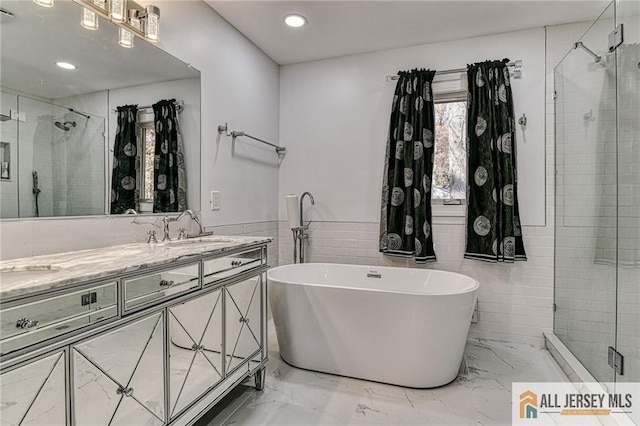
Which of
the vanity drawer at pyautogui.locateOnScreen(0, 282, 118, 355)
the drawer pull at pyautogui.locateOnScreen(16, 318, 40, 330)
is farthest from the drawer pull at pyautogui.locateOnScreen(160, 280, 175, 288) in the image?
the drawer pull at pyautogui.locateOnScreen(16, 318, 40, 330)

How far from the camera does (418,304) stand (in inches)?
86.2

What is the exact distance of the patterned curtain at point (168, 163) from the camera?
218 cm

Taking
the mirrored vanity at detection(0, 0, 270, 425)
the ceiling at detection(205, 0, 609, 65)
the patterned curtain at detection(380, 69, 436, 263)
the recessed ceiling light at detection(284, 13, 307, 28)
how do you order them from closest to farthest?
the mirrored vanity at detection(0, 0, 270, 425) → the ceiling at detection(205, 0, 609, 65) → the recessed ceiling light at detection(284, 13, 307, 28) → the patterned curtain at detection(380, 69, 436, 263)

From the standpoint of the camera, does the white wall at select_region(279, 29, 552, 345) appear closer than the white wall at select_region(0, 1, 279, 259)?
No

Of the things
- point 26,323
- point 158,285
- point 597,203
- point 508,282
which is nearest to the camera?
point 26,323

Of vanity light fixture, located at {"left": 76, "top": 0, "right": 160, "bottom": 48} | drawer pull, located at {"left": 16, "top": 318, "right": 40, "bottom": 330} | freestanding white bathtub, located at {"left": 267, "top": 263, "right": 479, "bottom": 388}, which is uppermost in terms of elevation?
vanity light fixture, located at {"left": 76, "top": 0, "right": 160, "bottom": 48}

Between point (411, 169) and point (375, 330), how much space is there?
4.70ft

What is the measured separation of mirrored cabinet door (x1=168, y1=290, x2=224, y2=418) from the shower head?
946 mm

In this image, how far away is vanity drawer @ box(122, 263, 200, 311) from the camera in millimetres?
1322

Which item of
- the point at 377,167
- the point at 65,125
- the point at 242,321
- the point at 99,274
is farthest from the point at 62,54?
the point at 377,167

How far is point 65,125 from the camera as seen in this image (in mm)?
1623

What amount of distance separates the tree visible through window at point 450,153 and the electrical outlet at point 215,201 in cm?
183

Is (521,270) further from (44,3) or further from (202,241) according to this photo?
(44,3)

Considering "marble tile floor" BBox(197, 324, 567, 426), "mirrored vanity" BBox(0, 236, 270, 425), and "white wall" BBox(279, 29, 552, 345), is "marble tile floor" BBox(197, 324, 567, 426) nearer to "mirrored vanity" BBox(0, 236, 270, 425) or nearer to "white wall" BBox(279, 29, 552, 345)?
"mirrored vanity" BBox(0, 236, 270, 425)
